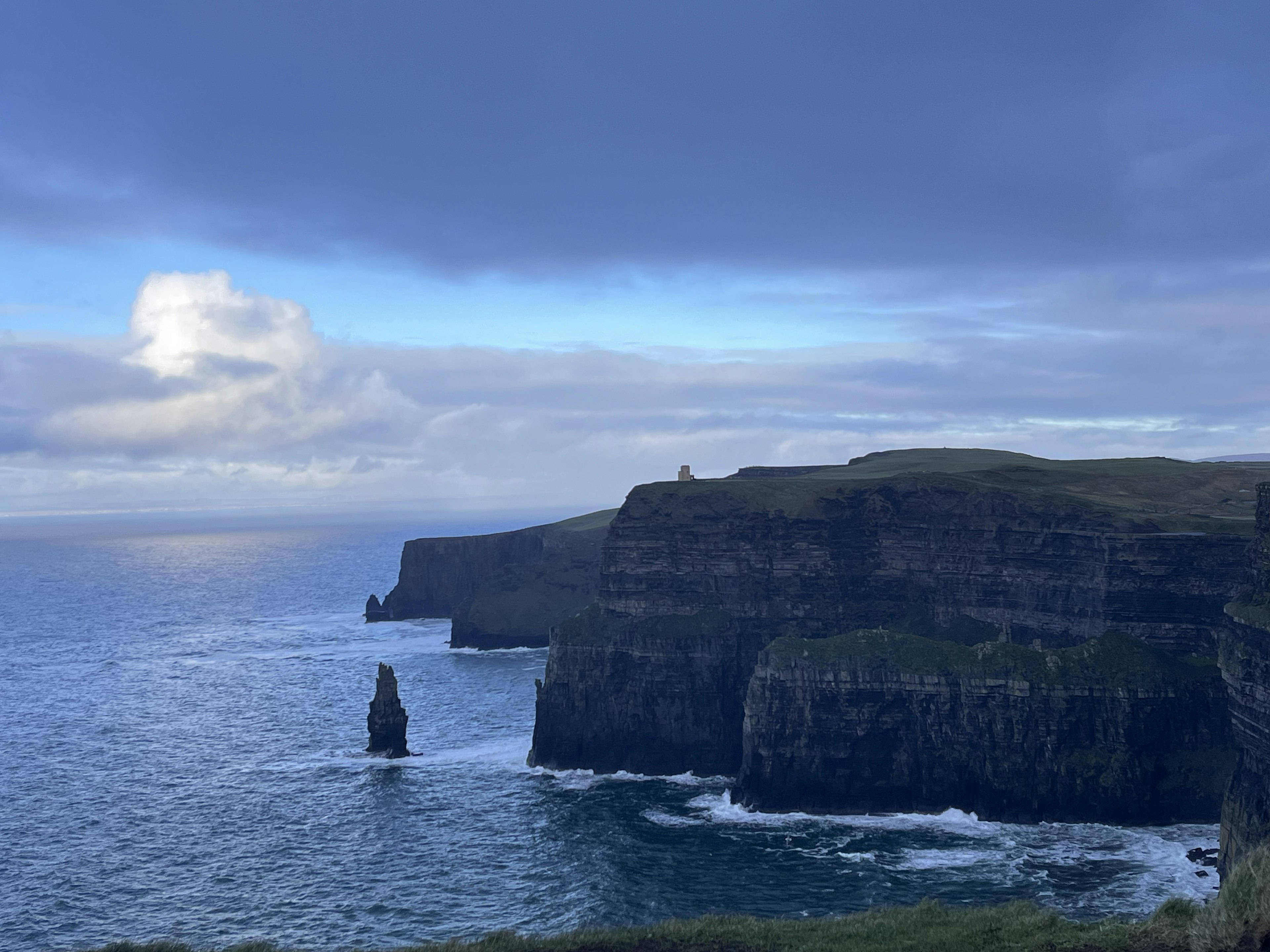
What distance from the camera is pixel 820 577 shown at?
98.5 metres

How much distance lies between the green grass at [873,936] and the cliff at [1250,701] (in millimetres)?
16785

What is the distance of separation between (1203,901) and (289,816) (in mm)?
58288

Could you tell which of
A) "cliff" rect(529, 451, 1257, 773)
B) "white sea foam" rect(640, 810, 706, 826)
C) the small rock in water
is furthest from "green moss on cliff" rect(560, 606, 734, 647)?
the small rock in water

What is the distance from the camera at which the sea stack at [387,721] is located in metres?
96.7

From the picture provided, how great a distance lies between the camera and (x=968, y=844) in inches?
2790

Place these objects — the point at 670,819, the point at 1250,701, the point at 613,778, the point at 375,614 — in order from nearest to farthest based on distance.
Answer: the point at 1250,701, the point at 670,819, the point at 613,778, the point at 375,614

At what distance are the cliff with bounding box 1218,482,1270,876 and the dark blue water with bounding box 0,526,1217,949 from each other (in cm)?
475

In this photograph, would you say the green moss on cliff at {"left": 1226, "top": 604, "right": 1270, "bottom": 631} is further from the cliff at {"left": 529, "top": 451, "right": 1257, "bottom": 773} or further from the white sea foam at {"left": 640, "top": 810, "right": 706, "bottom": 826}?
the white sea foam at {"left": 640, "top": 810, "right": 706, "bottom": 826}

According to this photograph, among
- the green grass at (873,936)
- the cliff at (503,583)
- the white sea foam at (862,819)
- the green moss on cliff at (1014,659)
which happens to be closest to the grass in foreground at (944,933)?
the green grass at (873,936)

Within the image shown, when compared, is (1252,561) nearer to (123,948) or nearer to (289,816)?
(123,948)

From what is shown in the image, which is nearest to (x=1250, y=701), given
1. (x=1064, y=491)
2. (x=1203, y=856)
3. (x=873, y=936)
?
(x=1203, y=856)

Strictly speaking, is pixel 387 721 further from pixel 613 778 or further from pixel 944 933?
pixel 944 933

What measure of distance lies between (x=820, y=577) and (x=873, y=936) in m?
58.8

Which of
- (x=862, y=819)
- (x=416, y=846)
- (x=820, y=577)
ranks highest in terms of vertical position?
(x=820, y=577)
